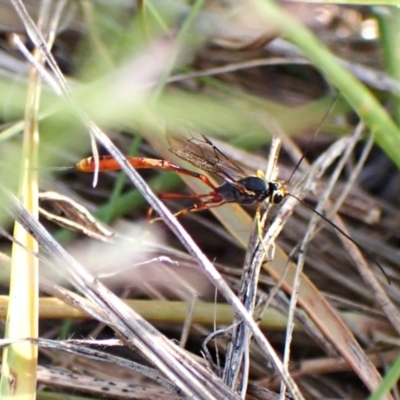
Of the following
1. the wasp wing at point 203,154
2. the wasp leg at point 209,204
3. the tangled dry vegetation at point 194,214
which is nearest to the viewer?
the tangled dry vegetation at point 194,214

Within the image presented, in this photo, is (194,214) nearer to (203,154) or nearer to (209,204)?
(209,204)

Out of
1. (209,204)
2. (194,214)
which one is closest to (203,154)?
(209,204)

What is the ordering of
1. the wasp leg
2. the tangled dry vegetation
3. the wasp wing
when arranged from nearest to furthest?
the tangled dry vegetation → the wasp wing → the wasp leg

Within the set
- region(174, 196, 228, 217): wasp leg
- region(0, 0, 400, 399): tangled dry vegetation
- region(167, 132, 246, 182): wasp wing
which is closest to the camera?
region(0, 0, 400, 399): tangled dry vegetation

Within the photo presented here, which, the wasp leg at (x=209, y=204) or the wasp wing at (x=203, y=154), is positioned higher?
the wasp wing at (x=203, y=154)

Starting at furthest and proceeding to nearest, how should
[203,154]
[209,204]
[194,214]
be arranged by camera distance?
[194,214], [209,204], [203,154]

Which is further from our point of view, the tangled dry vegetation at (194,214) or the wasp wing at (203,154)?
the wasp wing at (203,154)

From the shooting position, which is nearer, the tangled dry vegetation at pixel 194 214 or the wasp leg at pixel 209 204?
the tangled dry vegetation at pixel 194 214

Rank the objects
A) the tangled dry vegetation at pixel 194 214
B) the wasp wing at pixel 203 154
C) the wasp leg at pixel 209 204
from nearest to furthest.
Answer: the tangled dry vegetation at pixel 194 214
the wasp wing at pixel 203 154
the wasp leg at pixel 209 204

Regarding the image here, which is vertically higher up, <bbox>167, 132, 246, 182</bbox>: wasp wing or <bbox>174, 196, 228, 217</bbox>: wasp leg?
<bbox>167, 132, 246, 182</bbox>: wasp wing

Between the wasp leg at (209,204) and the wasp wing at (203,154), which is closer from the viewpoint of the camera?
the wasp wing at (203,154)
